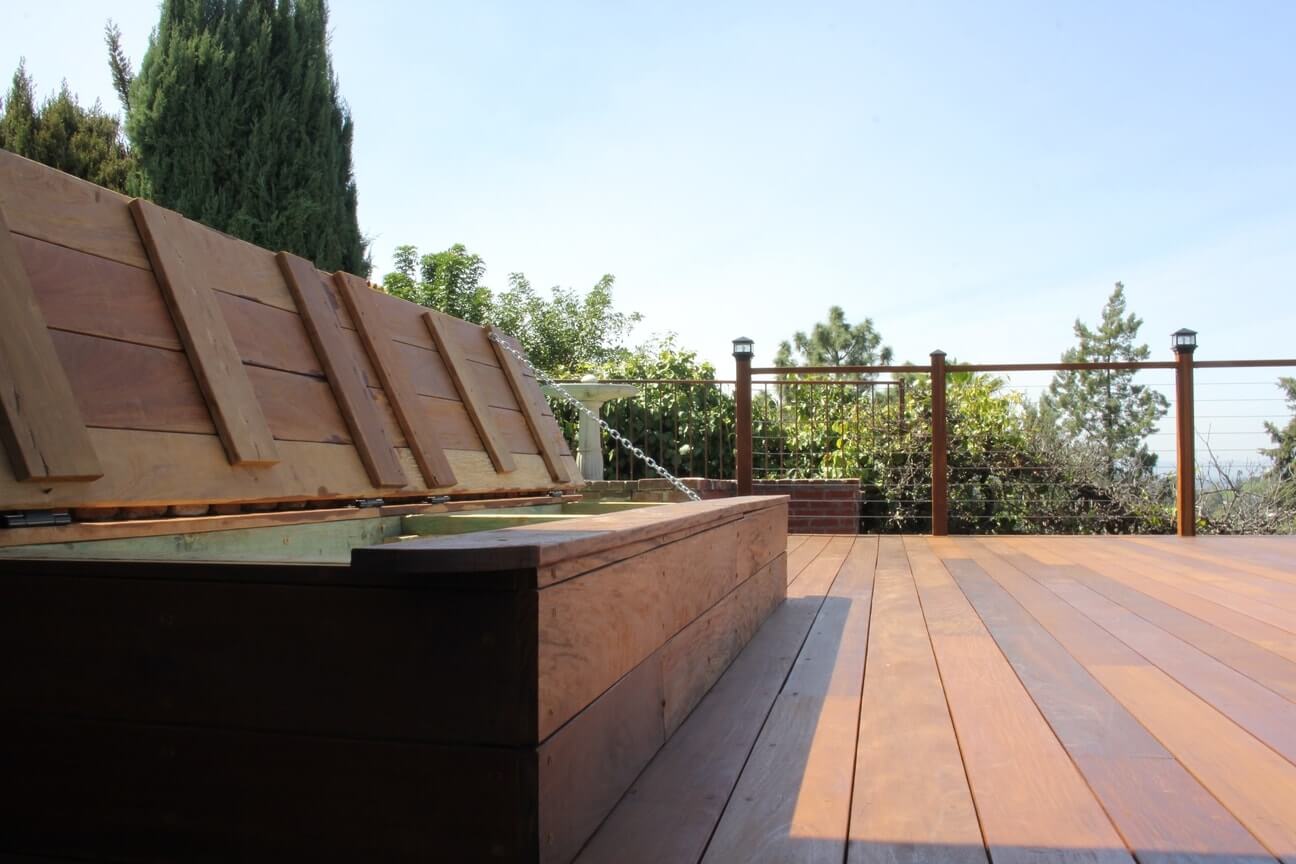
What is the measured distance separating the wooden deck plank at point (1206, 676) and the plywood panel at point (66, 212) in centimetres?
218

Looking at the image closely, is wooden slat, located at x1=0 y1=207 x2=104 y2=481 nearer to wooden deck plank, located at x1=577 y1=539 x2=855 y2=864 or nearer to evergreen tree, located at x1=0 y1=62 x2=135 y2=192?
wooden deck plank, located at x1=577 y1=539 x2=855 y2=864

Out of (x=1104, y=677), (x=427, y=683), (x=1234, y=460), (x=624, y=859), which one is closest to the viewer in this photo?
(x=427, y=683)

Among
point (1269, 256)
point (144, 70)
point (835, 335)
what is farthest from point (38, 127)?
point (835, 335)

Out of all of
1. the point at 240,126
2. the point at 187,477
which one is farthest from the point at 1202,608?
the point at 240,126

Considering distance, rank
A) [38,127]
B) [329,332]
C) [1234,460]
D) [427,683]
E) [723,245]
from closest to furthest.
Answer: [427,683]
[329,332]
[1234,460]
[38,127]
[723,245]

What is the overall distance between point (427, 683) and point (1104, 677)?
164cm

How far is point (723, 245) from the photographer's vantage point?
15.4 m

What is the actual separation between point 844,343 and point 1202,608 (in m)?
36.2

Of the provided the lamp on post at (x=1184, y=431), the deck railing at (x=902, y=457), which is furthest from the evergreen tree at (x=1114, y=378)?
the lamp on post at (x=1184, y=431)

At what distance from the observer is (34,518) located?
1120 mm

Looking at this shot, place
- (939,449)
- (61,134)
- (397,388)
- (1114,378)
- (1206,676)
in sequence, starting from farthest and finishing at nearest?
(1114,378) < (61,134) < (939,449) < (397,388) < (1206,676)

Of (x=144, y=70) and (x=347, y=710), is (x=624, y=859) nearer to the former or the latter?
(x=347, y=710)

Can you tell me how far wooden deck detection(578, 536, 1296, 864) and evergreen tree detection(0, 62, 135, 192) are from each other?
35.2ft

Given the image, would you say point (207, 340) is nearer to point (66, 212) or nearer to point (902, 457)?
point (66, 212)
